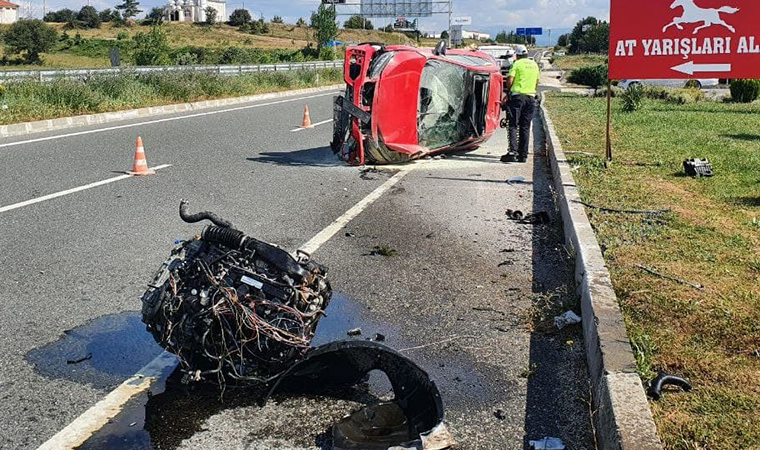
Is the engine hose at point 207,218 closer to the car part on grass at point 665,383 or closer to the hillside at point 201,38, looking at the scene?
the car part on grass at point 665,383

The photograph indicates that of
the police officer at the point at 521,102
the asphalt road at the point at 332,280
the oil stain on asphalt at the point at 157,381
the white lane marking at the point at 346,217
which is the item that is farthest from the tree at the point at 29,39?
the oil stain on asphalt at the point at 157,381

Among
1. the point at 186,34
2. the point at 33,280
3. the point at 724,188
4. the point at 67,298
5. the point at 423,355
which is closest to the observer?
the point at 423,355

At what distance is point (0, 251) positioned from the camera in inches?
254

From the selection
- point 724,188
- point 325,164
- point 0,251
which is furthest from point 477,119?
point 0,251

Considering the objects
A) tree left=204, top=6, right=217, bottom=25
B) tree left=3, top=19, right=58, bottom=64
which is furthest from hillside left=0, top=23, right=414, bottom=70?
tree left=204, top=6, right=217, bottom=25

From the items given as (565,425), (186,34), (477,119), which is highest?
(186,34)

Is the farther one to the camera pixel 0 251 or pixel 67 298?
pixel 0 251

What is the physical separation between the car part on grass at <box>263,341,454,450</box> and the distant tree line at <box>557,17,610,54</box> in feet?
268

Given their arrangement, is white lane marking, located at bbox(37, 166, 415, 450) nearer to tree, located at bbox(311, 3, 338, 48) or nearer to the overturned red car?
the overturned red car

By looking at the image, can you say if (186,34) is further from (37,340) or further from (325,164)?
(37,340)

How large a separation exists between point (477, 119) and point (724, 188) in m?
5.08

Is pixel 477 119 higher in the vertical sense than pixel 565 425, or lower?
higher

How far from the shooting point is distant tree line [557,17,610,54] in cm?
8969

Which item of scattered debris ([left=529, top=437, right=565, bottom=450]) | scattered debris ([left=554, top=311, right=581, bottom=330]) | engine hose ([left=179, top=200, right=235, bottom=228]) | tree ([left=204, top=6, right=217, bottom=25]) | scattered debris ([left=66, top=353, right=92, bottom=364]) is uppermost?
tree ([left=204, top=6, right=217, bottom=25])
